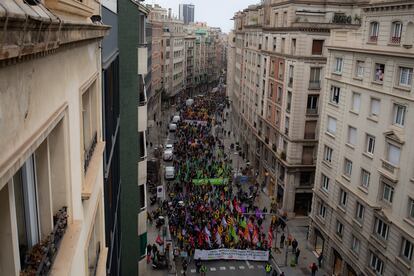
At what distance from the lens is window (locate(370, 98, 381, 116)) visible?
99.4 feet

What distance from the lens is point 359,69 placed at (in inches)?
1304

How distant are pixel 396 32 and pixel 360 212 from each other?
1274 cm

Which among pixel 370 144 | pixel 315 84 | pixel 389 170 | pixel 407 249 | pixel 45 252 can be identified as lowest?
pixel 407 249

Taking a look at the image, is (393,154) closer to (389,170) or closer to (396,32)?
(389,170)

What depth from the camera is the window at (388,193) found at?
2847 centimetres

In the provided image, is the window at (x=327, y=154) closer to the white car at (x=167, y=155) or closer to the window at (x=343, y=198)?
the window at (x=343, y=198)

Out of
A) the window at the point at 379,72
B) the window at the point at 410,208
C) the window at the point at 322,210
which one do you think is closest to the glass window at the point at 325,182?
the window at the point at 322,210

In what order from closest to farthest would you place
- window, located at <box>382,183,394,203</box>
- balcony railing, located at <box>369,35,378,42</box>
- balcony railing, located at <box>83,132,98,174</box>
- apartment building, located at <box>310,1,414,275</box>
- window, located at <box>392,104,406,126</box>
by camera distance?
balcony railing, located at <box>83,132,98,174</box> < apartment building, located at <box>310,1,414,275</box> < window, located at <box>392,104,406,126</box> < window, located at <box>382,183,394,203</box> < balcony railing, located at <box>369,35,378,42</box>

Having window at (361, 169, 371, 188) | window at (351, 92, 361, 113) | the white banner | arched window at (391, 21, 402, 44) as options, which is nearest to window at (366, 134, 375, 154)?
window at (361, 169, 371, 188)

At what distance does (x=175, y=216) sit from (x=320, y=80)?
66.4 ft

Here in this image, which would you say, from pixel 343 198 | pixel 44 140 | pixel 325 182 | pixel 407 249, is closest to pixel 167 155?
pixel 325 182

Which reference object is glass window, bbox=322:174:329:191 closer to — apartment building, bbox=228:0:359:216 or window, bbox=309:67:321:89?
apartment building, bbox=228:0:359:216

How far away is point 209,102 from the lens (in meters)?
124

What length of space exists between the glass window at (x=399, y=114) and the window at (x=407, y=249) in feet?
23.5
